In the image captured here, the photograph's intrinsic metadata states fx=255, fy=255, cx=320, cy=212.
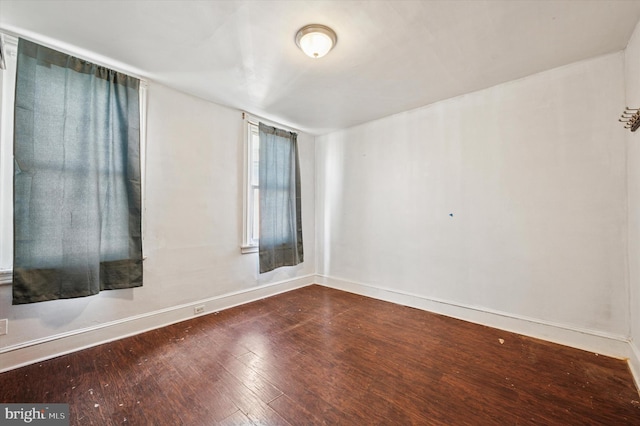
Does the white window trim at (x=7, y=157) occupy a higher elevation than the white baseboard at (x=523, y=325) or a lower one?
higher

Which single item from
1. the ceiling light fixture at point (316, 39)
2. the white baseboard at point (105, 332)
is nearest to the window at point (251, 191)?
the white baseboard at point (105, 332)

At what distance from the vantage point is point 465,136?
2955mm

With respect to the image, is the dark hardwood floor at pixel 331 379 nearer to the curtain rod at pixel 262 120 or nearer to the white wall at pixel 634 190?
the white wall at pixel 634 190

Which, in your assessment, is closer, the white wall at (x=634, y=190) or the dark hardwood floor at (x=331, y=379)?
the dark hardwood floor at (x=331, y=379)

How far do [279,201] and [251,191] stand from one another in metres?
0.46

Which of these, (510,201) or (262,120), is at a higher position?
(262,120)

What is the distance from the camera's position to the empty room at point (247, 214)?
1.71m

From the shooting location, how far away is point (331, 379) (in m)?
1.84

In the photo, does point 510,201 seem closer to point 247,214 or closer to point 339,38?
point 339,38

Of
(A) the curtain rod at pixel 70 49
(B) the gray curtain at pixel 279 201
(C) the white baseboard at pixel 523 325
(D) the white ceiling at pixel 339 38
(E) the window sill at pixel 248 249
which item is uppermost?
(A) the curtain rod at pixel 70 49

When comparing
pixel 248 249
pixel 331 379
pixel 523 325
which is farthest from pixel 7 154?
pixel 523 325
